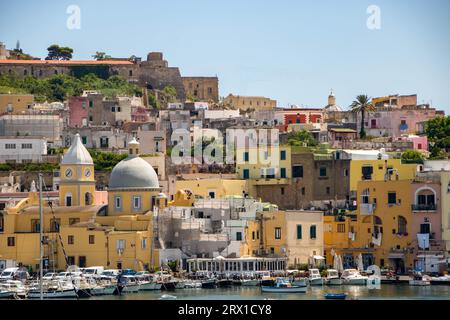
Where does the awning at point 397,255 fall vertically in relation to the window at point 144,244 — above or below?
below

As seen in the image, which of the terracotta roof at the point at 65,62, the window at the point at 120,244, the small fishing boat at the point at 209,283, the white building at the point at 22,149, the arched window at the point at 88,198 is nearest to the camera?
the small fishing boat at the point at 209,283

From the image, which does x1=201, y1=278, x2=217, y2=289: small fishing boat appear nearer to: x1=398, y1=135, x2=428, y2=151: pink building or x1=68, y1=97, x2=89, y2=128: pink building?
x1=398, y1=135, x2=428, y2=151: pink building

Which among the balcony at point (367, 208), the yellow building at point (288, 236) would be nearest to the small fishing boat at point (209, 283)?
the yellow building at point (288, 236)

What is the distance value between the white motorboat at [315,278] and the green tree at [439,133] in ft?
38.6

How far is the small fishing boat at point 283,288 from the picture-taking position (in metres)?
29.2

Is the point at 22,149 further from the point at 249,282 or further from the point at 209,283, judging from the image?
the point at 249,282

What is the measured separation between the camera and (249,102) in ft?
178

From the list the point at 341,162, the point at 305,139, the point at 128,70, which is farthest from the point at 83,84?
the point at 341,162

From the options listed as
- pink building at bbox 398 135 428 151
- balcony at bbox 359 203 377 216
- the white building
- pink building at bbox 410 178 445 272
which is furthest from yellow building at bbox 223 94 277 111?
pink building at bbox 410 178 445 272

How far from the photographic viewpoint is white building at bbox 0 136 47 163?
40656 millimetres

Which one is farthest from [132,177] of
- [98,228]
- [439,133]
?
[439,133]

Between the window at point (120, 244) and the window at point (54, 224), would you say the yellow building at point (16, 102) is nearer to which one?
the window at point (54, 224)

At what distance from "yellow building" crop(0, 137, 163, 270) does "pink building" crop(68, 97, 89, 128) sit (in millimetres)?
11504

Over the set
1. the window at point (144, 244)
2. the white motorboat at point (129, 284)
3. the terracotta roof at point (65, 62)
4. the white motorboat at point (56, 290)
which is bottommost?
the white motorboat at point (129, 284)
